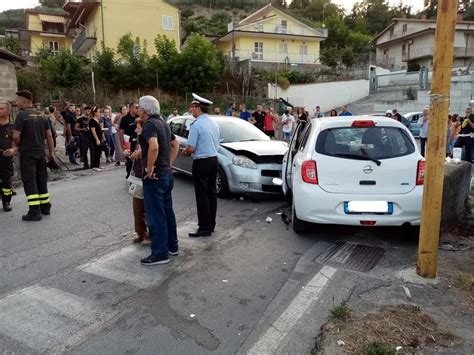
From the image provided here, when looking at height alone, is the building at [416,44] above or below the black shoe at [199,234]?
above

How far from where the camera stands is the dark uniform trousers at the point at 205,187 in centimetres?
561

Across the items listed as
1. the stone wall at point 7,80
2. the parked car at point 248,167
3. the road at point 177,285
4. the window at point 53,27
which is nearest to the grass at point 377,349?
A: the road at point 177,285

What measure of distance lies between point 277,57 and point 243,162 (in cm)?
4337

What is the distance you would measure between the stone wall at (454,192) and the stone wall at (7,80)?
13.6 metres

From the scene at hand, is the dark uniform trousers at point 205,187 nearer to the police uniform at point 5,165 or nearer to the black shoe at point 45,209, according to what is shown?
the black shoe at point 45,209

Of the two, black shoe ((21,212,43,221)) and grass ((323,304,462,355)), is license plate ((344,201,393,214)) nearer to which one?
grass ((323,304,462,355))

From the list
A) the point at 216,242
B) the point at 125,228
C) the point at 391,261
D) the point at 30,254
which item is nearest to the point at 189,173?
the point at 125,228

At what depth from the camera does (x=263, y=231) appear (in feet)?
20.0

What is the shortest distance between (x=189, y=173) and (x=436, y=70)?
6.23 meters

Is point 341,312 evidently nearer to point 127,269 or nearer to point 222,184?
point 127,269

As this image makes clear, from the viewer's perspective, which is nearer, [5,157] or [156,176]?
[156,176]

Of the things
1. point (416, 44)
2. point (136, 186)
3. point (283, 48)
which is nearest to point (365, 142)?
point (136, 186)

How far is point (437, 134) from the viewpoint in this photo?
3918 millimetres

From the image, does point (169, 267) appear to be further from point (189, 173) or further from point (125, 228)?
point (189, 173)
